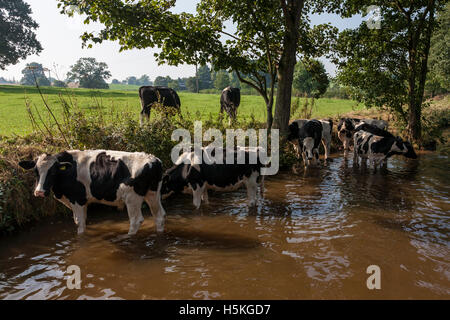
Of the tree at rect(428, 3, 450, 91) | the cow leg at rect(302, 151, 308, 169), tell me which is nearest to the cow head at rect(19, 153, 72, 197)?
the cow leg at rect(302, 151, 308, 169)

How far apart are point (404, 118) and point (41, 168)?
17.4 meters

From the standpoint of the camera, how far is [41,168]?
5598 mm

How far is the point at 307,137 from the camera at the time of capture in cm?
1200

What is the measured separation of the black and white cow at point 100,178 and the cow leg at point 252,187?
2.51m

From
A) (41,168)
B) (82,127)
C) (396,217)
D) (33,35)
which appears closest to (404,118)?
(396,217)

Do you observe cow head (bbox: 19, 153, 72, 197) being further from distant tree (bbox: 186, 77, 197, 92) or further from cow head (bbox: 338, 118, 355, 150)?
distant tree (bbox: 186, 77, 197, 92)

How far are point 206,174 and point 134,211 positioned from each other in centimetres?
203

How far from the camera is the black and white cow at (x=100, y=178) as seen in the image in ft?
18.6

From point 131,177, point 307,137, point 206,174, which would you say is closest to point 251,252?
point 206,174

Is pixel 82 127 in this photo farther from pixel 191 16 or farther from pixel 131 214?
pixel 191 16

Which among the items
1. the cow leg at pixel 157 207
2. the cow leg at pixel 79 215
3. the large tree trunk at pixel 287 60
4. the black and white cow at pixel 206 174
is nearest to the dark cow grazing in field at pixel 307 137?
the large tree trunk at pixel 287 60

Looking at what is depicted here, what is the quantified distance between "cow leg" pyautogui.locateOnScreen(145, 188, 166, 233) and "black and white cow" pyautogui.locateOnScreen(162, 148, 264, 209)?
42.8 inches

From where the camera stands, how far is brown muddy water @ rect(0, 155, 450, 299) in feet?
14.7

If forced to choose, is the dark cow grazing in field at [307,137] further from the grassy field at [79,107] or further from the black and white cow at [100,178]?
the black and white cow at [100,178]
